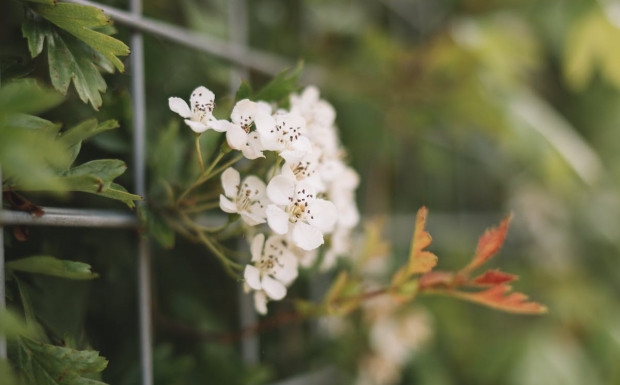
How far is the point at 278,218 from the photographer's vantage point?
54cm

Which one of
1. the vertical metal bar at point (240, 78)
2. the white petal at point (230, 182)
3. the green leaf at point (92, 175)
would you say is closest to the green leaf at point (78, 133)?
the green leaf at point (92, 175)

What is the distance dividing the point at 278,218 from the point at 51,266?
206 mm

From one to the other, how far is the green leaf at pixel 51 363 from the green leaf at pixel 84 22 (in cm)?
26

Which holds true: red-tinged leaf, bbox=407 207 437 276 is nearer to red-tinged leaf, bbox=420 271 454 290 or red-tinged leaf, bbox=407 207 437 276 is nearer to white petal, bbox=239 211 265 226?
red-tinged leaf, bbox=420 271 454 290

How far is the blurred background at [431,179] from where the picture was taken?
0.72 metres

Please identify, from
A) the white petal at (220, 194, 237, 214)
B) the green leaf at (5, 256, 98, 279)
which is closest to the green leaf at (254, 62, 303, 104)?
the white petal at (220, 194, 237, 214)

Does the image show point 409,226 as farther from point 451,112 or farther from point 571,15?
point 571,15

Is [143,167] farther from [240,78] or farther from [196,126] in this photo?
[240,78]

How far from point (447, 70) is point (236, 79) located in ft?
1.65

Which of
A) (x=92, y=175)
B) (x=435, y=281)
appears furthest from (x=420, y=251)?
(x=92, y=175)

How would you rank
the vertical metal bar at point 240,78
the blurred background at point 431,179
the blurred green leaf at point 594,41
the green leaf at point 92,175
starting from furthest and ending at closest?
1. the blurred green leaf at point 594,41
2. the vertical metal bar at point 240,78
3. the blurred background at point 431,179
4. the green leaf at point 92,175

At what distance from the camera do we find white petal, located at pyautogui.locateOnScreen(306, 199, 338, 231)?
541mm

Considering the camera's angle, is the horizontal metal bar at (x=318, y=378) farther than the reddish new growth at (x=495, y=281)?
Yes

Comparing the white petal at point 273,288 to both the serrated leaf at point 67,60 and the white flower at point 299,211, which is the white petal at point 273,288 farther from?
the serrated leaf at point 67,60
